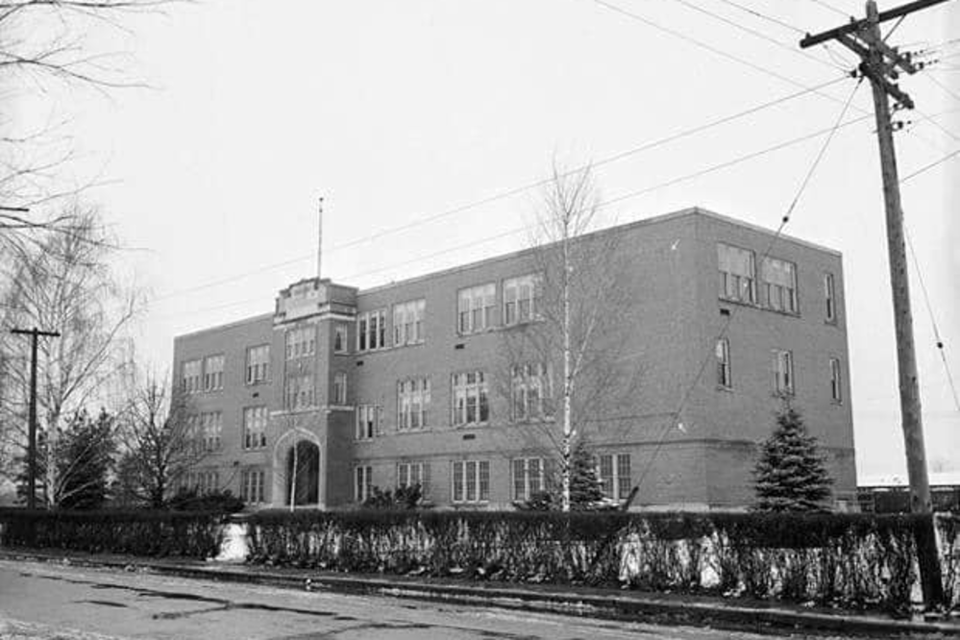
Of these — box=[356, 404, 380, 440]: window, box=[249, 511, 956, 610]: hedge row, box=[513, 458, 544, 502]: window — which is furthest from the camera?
box=[356, 404, 380, 440]: window

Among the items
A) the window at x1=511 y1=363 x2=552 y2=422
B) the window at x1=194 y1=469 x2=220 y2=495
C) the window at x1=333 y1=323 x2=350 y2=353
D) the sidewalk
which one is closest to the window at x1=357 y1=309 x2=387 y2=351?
the window at x1=333 y1=323 x2=350 y2=353

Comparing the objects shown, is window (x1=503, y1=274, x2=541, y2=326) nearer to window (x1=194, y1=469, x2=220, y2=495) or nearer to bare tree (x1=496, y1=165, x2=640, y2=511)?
bare tree (x1=496, y1=165, x2=640, y2=511)

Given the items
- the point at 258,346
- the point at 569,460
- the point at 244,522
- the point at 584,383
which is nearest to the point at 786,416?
the point at 569,460

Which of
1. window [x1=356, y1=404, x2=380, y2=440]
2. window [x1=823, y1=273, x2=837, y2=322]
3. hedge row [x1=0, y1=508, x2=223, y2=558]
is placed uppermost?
window [x1=823, y1=273, x2=837, y2=322]

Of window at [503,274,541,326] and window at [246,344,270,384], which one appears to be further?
window at [246,344,270,384]

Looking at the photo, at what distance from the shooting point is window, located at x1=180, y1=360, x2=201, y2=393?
207 ft

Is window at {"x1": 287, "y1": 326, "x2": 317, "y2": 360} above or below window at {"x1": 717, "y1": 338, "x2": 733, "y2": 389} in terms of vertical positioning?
above

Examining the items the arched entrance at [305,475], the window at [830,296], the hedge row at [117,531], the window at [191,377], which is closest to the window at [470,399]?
the arched entrance at [305,475]

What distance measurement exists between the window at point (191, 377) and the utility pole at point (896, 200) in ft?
174

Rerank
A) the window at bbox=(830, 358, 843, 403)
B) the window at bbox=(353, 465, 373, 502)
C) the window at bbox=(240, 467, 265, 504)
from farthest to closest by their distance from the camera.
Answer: the window at bbox=(240, 467, 265, 504) < the window at bbox=(353, 465, 373, 502) < the window at bbox=(830, 358, 843, 403)

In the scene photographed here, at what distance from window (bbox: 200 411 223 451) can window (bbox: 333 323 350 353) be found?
13.3 meters

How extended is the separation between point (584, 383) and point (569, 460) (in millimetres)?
5975

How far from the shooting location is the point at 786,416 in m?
28.9

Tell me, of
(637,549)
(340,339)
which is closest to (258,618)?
(637,549)
